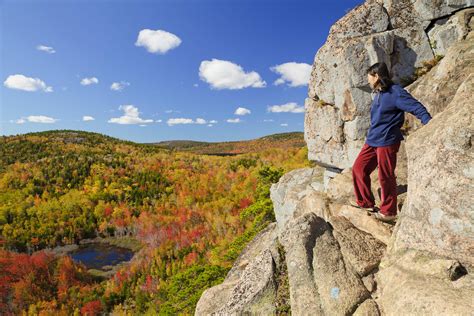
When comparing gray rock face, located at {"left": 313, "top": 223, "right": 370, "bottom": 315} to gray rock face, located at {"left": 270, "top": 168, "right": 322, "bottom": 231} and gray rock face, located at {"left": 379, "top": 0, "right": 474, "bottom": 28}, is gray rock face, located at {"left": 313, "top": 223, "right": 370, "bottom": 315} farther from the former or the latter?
gray rock face, located at {"left": 379, "top": 0, "right": 474, "bottom": 28}

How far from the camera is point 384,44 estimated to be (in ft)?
32.4

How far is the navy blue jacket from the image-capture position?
20.8ft

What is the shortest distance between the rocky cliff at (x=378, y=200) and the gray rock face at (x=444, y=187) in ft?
0.05

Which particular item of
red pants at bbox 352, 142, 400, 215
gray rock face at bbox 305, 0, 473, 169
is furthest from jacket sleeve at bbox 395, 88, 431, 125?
gray rock face at bbox 305, 0, 473, 169

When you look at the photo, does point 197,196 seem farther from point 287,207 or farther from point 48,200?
point 287,207

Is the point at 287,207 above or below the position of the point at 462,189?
below

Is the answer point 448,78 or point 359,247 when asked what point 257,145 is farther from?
point 359,247

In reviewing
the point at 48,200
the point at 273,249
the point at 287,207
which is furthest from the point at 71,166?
the point at 273,249

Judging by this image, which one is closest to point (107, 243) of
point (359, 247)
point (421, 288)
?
point (359, 247)

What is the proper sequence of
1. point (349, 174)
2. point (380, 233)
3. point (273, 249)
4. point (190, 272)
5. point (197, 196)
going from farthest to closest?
point (197, 196), point (190, 272), point (349, 174), point (273, 249), point (380, 233)

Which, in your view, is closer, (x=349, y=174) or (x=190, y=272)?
(x=349, y=174)

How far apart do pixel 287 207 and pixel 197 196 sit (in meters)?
42.6

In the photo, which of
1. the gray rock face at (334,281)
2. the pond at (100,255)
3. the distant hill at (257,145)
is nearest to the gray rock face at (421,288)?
the gray rock face at (334,281)

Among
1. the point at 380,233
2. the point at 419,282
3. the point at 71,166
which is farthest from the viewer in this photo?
the point at 71,166
